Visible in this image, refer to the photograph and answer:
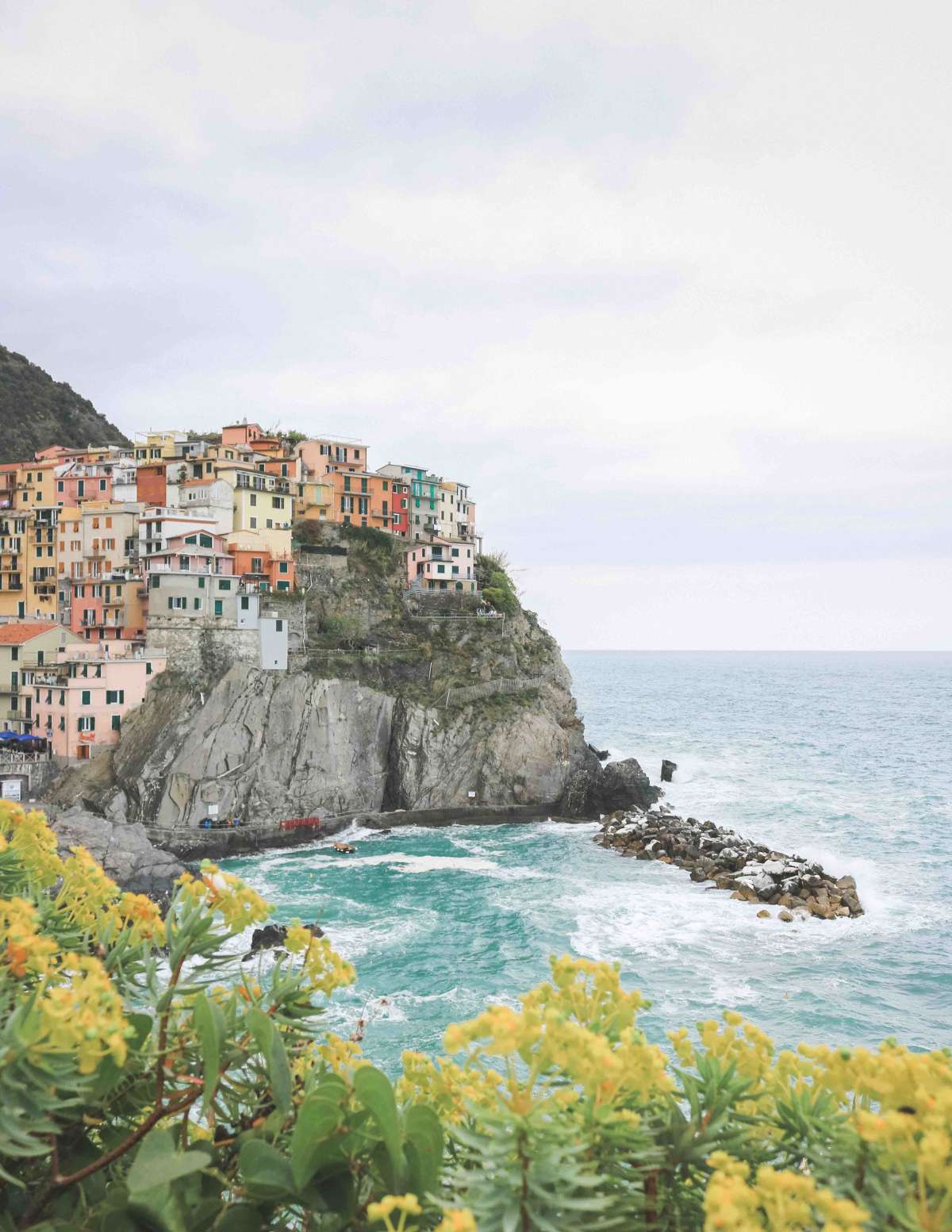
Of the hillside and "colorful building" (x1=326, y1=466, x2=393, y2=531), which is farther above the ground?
the hillside

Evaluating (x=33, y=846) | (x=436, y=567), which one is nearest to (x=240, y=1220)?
(x=33, y=846)

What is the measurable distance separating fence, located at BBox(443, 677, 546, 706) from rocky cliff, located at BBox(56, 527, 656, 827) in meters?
0.08

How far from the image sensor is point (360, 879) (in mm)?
41000

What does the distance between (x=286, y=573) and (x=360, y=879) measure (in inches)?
1015

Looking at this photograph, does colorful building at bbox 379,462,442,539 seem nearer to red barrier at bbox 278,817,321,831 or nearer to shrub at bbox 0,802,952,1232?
red barrier at bbox 278,817,321,831

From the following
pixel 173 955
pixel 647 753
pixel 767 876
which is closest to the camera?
pixel 173 955

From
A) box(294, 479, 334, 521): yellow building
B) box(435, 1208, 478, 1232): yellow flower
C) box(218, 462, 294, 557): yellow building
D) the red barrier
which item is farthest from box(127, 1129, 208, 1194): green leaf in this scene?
box(294, 479, 334, 521): yellow building

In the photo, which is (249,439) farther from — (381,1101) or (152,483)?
(381,1101)

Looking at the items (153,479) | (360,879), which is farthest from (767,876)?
(153,479)

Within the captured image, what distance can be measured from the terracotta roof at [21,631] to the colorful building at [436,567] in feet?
84.0

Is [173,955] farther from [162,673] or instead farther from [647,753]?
[647,753]

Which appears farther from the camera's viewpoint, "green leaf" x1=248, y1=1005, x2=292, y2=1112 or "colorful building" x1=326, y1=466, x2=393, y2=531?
"colorful building" x1=326, y1=466, x2=393, y2=531

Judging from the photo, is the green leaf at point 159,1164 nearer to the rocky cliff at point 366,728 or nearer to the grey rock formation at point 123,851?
the grey rock formation at point 123,851

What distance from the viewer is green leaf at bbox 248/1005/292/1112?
385cm
